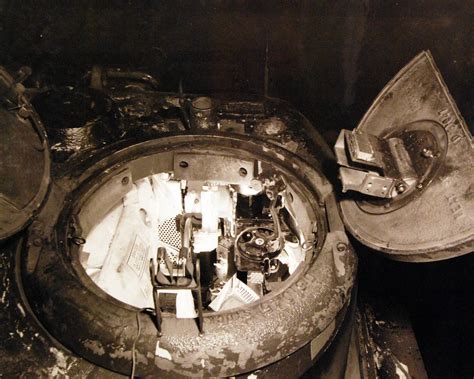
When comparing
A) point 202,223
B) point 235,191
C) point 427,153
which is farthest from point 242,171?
point 427,153

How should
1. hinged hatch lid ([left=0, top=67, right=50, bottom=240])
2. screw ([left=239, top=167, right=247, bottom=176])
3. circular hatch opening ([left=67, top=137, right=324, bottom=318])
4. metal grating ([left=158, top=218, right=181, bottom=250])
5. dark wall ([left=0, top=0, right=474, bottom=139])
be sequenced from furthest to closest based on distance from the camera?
dark wall ([left=0, top=0, right=474, bottom=139]), metal grating ([left=158, top=218, right=181, bottom=250]), screw ([left=239, top=167, right=247, bottom=176]), circular hatch opening ([left=67, top=137, right=324, bottom=318]), hinged hatch lid ([left=0, top=67, right=50, bottom=240])

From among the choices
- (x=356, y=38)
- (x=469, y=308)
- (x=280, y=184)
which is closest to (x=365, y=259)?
(x=469, y=308)

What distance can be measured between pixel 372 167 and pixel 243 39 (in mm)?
1956

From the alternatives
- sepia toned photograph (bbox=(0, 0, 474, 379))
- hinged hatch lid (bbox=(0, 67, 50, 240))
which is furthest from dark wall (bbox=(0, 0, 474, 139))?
hinged hatch lid (bbox=(0, 67, 50, 240))

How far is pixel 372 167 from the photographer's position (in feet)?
7.29

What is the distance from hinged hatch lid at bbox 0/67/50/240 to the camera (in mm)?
2098

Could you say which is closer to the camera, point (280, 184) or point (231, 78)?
point (280, 184)

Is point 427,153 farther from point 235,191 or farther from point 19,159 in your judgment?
point 19,159

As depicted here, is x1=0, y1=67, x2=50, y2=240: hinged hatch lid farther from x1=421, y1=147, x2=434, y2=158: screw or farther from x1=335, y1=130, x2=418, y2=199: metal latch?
x1=421, y1=147, x2=434, y2=158: screw

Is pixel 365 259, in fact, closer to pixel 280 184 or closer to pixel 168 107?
pixel 280 184

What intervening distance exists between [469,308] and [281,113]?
2.04 metres

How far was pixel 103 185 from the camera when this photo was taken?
2545mm

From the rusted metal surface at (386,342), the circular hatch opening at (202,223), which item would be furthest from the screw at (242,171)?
the rusted metal surface at (386,342)

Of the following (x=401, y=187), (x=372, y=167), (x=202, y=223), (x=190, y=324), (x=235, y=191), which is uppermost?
(x=235, y=191)
